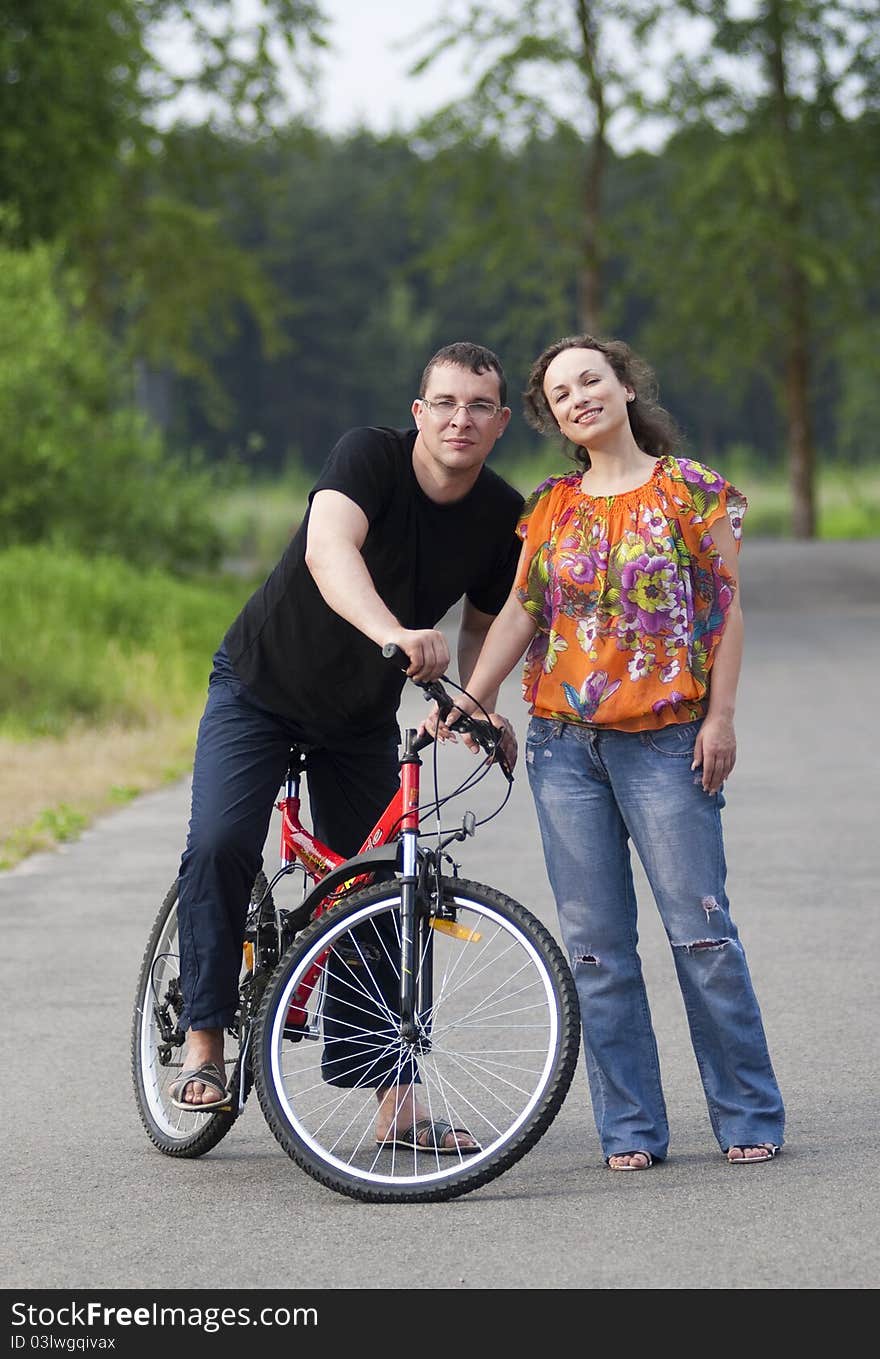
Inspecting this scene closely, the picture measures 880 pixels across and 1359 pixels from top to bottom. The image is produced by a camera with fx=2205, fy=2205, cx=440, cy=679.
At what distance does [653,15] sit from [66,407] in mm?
21010

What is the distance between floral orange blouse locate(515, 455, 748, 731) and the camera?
4.88 m

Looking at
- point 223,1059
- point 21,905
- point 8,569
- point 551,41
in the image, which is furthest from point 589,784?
point 551,41

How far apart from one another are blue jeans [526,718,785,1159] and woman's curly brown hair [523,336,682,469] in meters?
0.68

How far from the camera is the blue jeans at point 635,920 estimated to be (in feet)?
16.4

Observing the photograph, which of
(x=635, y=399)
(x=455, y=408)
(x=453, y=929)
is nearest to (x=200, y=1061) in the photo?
(x=453, y=929)

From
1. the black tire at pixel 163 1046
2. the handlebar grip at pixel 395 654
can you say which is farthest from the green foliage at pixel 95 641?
the handlebar grip at pixel 395 654

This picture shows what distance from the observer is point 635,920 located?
200 inches

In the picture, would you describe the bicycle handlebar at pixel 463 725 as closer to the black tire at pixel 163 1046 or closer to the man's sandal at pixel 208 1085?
the black tire at pixel 163 1046

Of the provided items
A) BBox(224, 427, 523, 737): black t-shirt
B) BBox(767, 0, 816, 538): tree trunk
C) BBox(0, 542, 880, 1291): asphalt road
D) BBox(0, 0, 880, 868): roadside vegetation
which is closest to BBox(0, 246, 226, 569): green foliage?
BBox(0, 0, 880, 868): roadside vegetation

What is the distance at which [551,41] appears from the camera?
1486 inches

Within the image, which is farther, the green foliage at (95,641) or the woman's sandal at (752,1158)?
the green foliage at (95,641)

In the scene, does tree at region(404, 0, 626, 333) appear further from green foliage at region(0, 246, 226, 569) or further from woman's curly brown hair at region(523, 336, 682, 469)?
woman's curly brown hair at region(523, 336, 682, 469)

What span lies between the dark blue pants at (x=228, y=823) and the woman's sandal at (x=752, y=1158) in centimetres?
83
